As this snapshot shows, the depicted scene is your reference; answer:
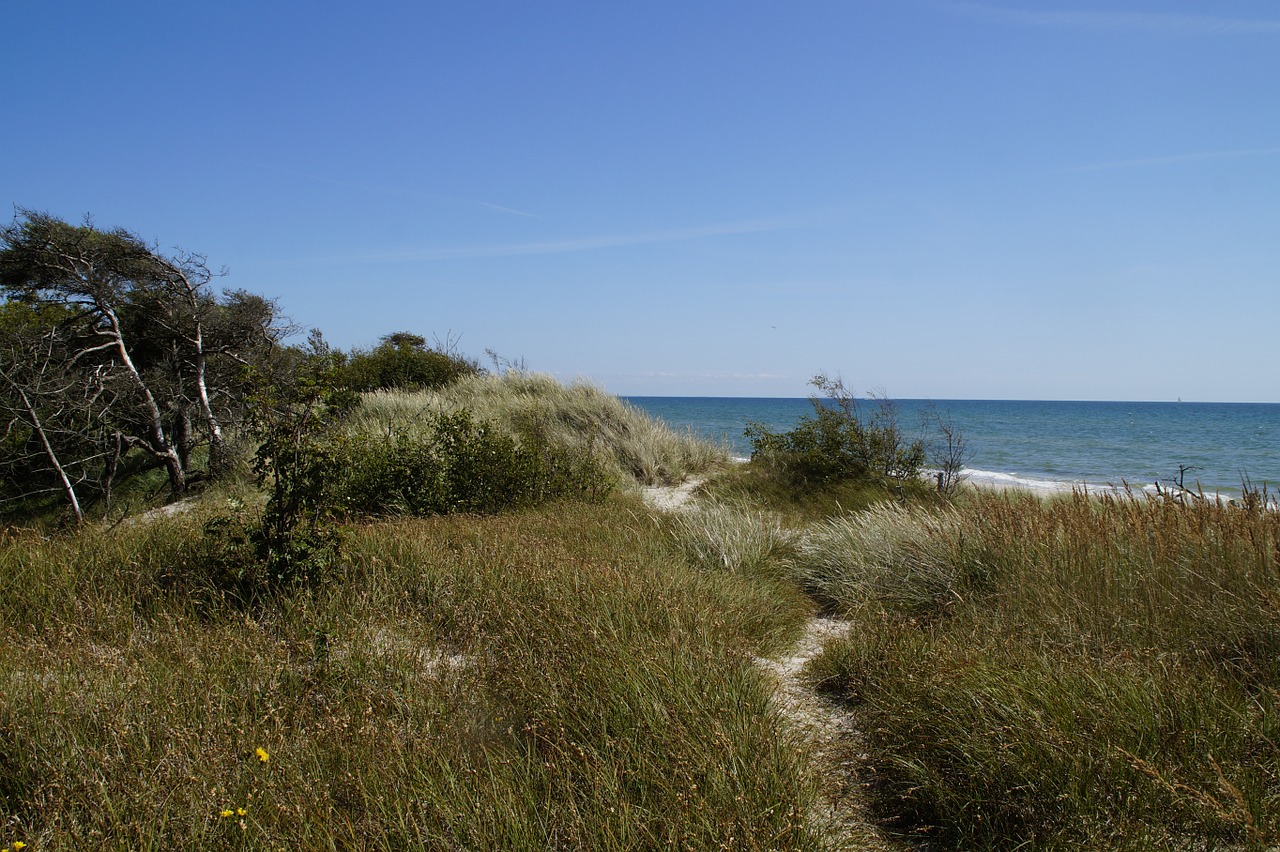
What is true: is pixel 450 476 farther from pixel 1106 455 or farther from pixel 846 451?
pixel 1106 455

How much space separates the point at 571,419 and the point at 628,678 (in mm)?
12198

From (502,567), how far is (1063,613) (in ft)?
12.6

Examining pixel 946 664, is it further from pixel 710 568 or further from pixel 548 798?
pixel 710 568

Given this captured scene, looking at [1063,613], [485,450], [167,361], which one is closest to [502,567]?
[1063,613]

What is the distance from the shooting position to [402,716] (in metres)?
3.40

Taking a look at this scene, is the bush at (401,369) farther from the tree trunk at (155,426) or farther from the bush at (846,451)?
the bush at (846,451)

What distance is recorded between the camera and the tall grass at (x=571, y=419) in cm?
1367

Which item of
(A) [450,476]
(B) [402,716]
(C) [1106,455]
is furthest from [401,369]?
(C) [1106,455]

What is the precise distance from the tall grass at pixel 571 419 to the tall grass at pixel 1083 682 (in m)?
8.18

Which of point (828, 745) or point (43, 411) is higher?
point (43, 411)

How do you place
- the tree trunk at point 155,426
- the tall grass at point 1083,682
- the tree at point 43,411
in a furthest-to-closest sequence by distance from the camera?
the tree trunk at point 155,426, the tree at point 43,411, the tall grass at point 1083,682

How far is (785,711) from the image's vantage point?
3775 millimetres

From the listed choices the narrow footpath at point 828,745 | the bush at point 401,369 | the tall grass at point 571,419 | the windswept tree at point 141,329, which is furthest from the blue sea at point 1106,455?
the narrow footpath at point 828,745

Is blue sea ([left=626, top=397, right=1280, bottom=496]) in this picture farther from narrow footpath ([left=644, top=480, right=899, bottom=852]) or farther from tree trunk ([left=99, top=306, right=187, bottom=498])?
narrow footpath ([left=644, top=480, right=899, bottom=852])
